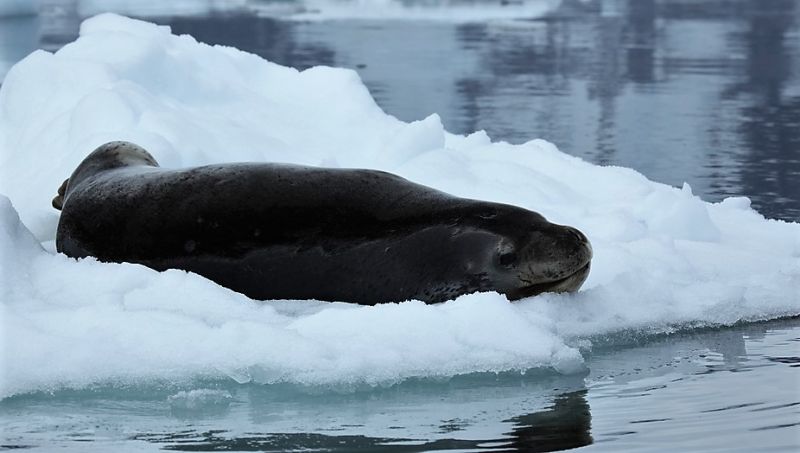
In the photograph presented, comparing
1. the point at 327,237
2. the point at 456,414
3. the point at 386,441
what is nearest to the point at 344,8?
the point at 327,237

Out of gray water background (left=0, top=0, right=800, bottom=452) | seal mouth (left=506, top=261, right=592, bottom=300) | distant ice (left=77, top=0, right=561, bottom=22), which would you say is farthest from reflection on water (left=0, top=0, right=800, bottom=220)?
seal mouth (left=506, top=261, right=592, bottom=300)

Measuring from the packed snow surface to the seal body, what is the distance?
0.49ft

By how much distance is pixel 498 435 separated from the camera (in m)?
4.23

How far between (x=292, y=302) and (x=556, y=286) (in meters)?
1.03

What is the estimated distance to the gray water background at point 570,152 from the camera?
4262 mm

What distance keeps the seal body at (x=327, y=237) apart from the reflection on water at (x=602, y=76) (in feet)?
10.7

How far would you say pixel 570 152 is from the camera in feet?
37.7

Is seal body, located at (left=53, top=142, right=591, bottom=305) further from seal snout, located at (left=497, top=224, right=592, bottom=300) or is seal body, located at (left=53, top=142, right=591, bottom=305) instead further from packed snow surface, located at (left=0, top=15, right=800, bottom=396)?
packed snow surface, located at (left=0, top=15, right=800, bottom=396)

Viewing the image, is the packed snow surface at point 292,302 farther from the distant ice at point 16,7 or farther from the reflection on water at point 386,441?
the distant ice at point 16,7

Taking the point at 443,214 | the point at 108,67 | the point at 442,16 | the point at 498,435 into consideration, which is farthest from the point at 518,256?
the point at 442,16

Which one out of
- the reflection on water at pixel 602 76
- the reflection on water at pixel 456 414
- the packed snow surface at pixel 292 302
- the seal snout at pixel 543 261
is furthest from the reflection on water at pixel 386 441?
the reflection on water at pixel 602 76

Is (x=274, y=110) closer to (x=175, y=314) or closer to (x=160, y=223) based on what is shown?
(x=160, y=223)

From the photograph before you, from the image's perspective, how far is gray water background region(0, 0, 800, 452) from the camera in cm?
426

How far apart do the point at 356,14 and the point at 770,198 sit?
21283 millimetres
